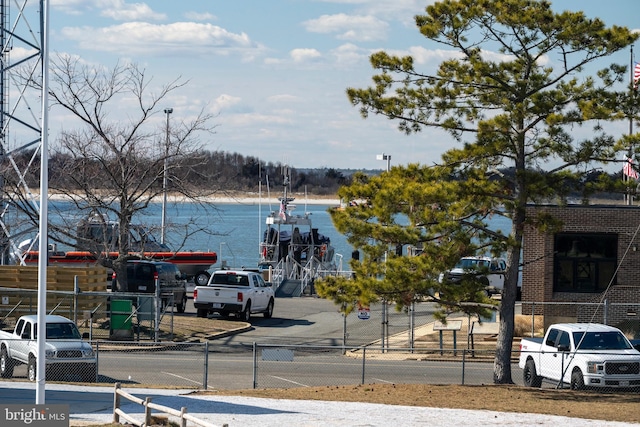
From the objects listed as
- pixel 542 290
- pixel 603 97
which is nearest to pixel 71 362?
pixel 603 97

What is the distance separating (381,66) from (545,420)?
27.8 feet

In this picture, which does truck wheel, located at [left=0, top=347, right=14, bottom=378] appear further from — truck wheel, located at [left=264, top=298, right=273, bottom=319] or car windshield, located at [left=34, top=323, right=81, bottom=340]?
truck wheel, located at [left=264, top=298, right=273, bottom=319]

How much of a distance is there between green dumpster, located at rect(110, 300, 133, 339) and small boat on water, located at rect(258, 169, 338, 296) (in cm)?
1580

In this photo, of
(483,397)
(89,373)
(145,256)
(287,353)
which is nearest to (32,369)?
(89,373)

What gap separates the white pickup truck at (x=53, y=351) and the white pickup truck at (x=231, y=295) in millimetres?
11503

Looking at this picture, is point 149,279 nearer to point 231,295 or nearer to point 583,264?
point 231,295

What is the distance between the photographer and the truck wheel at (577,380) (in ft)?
73.4

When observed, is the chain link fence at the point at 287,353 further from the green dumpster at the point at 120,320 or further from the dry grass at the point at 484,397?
the dry grass at the point at 484,397

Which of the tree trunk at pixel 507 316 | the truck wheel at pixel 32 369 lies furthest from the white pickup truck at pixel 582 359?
the truck wheel at pixel 32 369

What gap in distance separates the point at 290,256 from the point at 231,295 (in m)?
14.3

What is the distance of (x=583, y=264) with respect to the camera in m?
33.0

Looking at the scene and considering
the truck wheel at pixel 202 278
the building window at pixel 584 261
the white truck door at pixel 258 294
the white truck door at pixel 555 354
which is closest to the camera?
the white truck door at pixel 555 354

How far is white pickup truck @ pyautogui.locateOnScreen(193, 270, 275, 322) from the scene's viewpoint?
116 feet

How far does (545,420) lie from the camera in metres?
18.2
